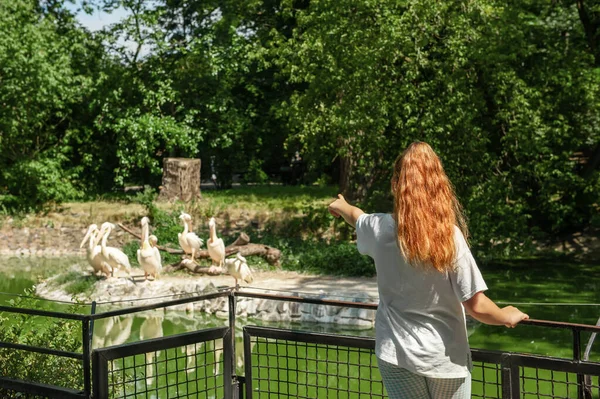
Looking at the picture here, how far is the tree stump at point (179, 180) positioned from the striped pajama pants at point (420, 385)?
53.9ft

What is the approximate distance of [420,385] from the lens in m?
2.99

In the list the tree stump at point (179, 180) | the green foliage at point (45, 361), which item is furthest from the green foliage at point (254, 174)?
the green foliage at point (45, 361)

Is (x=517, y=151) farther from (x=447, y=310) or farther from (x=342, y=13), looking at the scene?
(x=447, y=310)

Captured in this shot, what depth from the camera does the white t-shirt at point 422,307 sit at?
2.94 meters

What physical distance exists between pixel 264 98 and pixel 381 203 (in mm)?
9414

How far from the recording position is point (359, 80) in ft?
48.8

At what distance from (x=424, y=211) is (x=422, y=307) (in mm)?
369

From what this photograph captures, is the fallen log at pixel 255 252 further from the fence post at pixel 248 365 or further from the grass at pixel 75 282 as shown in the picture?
the fence post at pixel 248 365

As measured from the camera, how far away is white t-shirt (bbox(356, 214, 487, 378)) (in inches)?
116

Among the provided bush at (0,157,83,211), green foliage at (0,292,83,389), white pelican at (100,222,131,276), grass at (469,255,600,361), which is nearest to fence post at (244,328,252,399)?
green foliage at (0,292,83,389)

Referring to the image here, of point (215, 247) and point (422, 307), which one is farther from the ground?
point (422, 307)

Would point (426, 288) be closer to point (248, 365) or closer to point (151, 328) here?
point (248, 365)

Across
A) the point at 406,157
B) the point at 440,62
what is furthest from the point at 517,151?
the point at 406,157

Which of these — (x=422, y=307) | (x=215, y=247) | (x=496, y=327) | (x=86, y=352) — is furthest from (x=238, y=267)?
(x=422, y=307)
